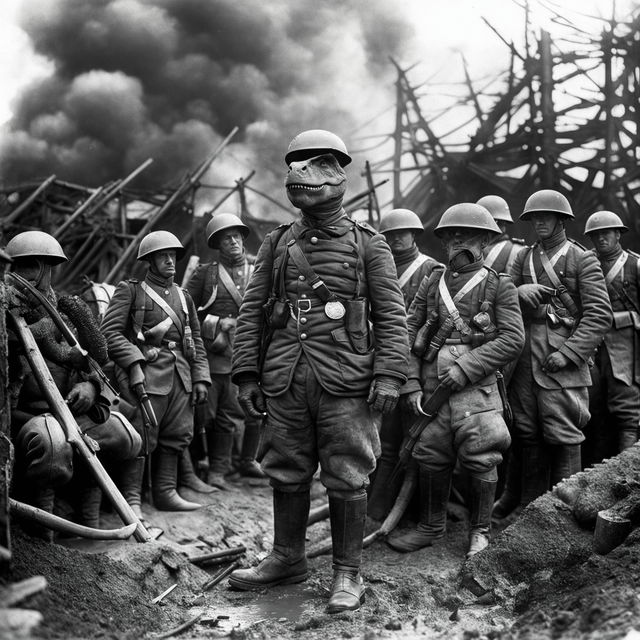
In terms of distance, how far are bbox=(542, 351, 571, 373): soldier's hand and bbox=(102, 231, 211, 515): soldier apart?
2.68m

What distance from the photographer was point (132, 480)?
244 inches

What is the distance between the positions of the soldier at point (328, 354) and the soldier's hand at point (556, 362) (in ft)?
6.27

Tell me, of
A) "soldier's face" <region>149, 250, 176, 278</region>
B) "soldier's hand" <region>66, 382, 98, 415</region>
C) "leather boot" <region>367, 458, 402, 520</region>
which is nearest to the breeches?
"soldier's hand" <region>66, 382, 98, 415</region>

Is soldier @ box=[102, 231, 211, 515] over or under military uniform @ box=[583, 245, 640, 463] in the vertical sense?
under

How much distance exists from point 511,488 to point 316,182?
3.22 meters

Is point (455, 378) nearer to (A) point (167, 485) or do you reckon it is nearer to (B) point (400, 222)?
(B) point (400, 222)

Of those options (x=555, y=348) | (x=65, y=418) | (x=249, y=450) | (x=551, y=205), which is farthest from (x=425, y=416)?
(x=249, y=450)

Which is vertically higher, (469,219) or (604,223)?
(604,223)

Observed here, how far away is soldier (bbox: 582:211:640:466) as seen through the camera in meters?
6.75

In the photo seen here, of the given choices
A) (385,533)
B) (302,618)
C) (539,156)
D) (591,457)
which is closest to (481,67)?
(539,156)

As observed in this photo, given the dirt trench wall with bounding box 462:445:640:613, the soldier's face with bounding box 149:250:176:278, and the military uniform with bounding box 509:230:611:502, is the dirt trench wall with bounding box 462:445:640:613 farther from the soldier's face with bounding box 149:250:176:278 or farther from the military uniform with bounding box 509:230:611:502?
the soldier's face with bounding box 149:250:176:278

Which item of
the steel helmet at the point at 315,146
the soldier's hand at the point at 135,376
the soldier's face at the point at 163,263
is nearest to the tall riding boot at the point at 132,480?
the soldier's hand at the point at 135,376

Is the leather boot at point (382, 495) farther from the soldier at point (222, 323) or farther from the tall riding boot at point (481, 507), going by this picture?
the soldier at point (222, 323)

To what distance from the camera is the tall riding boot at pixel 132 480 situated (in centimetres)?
612
